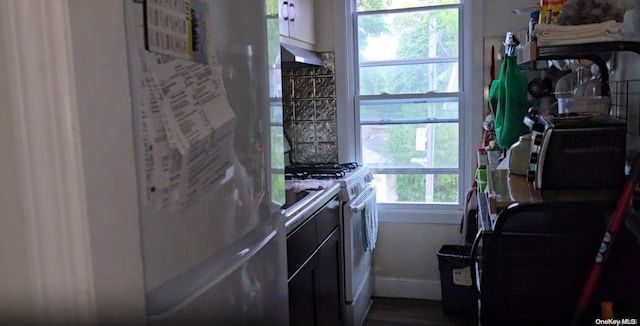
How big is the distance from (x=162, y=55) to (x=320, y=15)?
266 centimetres

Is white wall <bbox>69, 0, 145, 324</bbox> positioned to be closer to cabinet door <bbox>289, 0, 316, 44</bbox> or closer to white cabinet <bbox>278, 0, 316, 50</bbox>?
white cabinet <bbox>278, 0, 316, 50</bbox>

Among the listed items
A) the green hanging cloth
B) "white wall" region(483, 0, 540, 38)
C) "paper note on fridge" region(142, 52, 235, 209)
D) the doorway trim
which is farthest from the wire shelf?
the doorway trim

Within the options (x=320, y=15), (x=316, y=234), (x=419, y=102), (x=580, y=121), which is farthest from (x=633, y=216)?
(x=320, y=15)

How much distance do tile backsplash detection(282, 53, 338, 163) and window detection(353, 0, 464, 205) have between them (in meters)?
0.19

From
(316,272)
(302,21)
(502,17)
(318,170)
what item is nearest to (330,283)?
(316,272)

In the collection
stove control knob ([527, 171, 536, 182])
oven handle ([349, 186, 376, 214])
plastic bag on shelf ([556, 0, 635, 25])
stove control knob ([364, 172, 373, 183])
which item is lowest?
oven handle ([349, 186, 376, 214])

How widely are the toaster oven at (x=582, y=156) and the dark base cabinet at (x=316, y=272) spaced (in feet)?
2.99

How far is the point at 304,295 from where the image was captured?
2021mm

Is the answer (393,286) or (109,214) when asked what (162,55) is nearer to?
(109,214)

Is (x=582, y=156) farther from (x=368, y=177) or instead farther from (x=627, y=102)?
(x=368, y=177)

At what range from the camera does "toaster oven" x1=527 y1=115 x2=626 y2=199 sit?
149 centimetres

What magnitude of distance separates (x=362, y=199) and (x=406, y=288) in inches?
33.5

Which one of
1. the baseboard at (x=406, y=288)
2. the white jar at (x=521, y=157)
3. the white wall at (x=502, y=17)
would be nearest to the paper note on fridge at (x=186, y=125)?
the white jar at (x=521, y=157)

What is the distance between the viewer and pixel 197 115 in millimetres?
778
